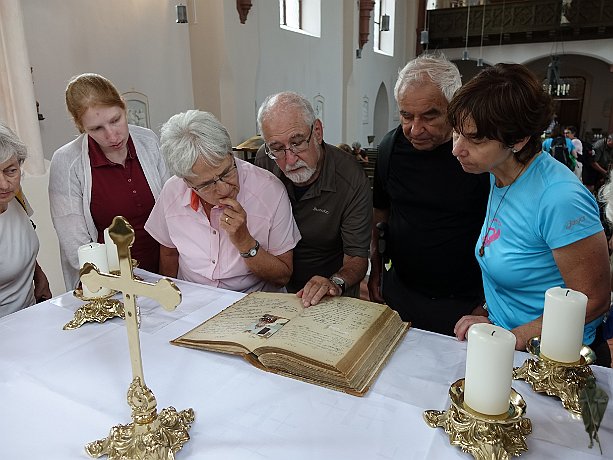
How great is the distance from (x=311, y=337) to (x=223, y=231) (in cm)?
86

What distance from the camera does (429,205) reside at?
7.82ft

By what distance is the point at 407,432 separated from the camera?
1.14 m

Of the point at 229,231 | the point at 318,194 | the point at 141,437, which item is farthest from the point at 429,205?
the point at 141,437

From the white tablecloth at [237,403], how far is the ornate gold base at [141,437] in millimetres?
33

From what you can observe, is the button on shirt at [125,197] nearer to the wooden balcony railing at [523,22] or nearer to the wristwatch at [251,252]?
the wristwatch at [251,252]

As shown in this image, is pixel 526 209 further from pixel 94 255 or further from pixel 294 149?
pixel 94 255

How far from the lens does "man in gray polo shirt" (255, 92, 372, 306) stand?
7.12 feet

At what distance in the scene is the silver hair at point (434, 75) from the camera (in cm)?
213

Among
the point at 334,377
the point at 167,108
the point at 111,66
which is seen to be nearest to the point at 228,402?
the point at 334,377

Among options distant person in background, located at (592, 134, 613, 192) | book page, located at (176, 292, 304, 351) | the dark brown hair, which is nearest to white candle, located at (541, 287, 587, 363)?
the dark brown hair

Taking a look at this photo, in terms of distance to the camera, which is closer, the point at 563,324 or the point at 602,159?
the point at 563,324

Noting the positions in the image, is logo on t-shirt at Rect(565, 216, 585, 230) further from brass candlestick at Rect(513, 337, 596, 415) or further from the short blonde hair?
the short blonde hair

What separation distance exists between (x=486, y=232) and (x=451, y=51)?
Result: 17.4 m

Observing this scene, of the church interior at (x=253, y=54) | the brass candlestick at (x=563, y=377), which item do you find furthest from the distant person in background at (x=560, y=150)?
the brass candlestick at (x=563, y=377)
